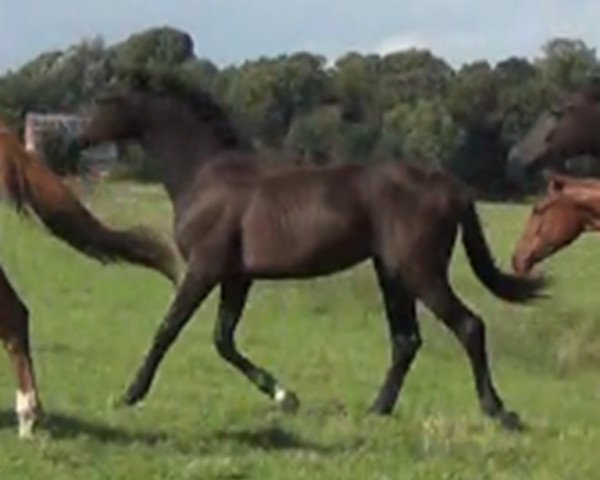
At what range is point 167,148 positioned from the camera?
44.8ft

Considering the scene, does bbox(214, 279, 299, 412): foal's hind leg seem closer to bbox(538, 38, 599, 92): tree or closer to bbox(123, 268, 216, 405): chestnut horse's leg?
bbox(123, 268, 216, 405): chestnut horse's leg

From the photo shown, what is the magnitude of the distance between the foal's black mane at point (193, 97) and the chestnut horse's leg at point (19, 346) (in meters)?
3.96

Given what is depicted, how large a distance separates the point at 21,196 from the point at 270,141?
5011mm

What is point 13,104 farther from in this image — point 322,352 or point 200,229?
point 200,229

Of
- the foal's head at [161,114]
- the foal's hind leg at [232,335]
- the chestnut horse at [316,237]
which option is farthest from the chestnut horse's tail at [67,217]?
the foal's head at [161,114]

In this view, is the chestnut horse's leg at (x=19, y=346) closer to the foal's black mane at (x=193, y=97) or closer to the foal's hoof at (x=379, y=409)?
the foal's hoof at (x=379, y=409)

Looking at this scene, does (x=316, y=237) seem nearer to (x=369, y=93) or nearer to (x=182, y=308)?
(x=182, y=308)

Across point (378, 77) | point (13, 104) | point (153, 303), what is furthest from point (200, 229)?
point (378, 77)

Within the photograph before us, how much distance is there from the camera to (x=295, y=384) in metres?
17.5

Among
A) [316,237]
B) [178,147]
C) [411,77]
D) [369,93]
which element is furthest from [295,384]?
[411,77]

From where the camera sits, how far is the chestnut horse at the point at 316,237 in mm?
12461

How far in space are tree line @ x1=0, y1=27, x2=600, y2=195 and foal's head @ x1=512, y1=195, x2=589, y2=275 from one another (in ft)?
6.85

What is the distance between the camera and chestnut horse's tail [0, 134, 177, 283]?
404 inches

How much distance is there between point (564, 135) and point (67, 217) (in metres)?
5.37
